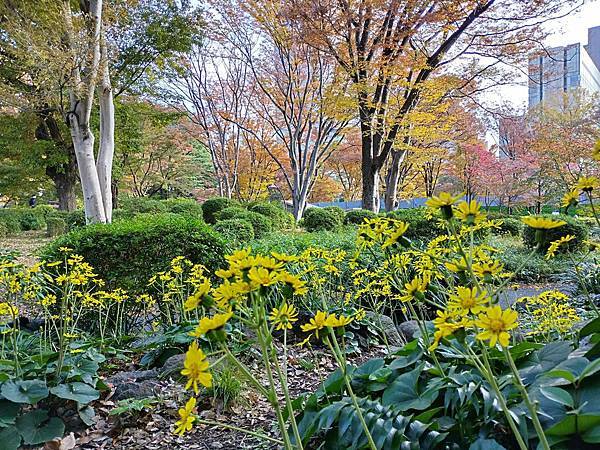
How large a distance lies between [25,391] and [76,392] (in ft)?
0.58

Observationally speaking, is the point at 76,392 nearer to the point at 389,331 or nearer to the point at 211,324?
the point at 211,324

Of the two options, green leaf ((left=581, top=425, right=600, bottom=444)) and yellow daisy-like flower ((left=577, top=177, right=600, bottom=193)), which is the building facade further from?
green leaf ((left=581, top=425, right=600, bottom=444))

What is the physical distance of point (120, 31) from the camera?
9.59 metres

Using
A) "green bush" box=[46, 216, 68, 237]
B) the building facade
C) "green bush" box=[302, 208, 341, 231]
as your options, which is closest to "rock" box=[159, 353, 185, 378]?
"green bush" box=[302, 208, 341, 231]

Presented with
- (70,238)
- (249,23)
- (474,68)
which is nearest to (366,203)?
(474,68)

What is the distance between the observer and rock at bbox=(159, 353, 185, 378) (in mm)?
2205

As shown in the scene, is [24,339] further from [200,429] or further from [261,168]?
[261,168]

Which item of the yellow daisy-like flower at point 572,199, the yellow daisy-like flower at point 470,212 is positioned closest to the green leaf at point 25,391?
the yellow daisy-like flower at point 470,212

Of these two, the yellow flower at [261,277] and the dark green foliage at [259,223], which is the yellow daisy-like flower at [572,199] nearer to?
the yellow flower at [261,277]

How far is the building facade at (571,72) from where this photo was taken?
10352mm

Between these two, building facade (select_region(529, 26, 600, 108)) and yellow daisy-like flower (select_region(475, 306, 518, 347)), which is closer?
yellow daisy-like flower (select_region(475, 306, 518, 347))

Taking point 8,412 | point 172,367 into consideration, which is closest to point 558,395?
point 8,412

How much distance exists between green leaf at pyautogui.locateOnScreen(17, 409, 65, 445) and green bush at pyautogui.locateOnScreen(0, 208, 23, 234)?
13.9 m

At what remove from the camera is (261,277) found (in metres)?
0.69
